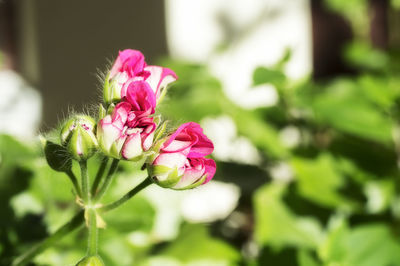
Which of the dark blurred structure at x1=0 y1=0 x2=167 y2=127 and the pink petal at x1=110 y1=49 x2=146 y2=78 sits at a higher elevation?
the pink petal at x1=110 y1=49 x2=146 y2=78

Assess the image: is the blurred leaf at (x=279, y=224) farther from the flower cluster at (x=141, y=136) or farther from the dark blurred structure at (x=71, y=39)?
the dark blurred structure at (x=71, y=39)

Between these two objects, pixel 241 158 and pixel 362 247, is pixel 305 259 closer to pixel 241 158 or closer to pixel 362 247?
pixel 362 247

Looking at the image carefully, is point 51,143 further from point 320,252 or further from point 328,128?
point 328,128

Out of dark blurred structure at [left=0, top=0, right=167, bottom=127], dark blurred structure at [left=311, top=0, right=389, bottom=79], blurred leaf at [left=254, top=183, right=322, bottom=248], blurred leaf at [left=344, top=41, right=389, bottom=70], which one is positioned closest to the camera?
blurred leaf at [left=254, top=183, right=322, bottom=248]

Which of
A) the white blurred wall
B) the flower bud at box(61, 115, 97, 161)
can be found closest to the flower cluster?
Result: the flower bud at box(61, 115, 97, 161)

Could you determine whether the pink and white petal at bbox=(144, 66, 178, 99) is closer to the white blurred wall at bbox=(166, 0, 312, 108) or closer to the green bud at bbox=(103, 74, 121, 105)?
the green bud at bbox=(103, 74, 121, 105)

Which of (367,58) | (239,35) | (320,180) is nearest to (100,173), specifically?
(320,180)

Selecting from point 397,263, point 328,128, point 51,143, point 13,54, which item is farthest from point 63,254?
point 13,54
